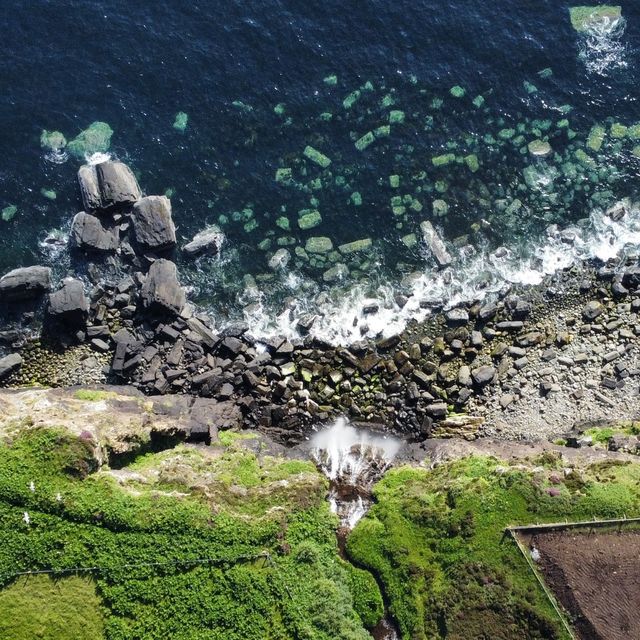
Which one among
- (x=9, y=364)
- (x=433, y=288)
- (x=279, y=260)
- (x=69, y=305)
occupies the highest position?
(x=279, y=260)

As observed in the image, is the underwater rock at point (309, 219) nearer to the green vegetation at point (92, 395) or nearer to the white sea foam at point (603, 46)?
the green vegetation at point (92, 395)

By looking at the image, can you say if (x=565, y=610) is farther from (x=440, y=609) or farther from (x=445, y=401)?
(x=445, y=401)

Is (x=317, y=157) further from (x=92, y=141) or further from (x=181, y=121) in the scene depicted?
(x=92, y=141)

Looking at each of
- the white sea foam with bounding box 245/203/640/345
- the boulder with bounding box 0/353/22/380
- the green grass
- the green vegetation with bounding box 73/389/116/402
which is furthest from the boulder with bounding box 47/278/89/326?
the green grass

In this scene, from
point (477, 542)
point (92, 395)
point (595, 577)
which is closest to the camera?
point (595, 577)

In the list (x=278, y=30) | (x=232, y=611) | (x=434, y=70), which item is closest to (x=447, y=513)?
(x=232, y=611)

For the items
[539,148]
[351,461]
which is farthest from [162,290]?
[539,148]

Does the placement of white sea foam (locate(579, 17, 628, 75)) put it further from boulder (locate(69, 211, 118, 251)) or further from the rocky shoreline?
boulder (locate(69, 211, 118, 251))
